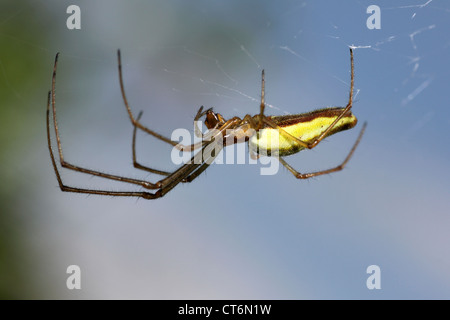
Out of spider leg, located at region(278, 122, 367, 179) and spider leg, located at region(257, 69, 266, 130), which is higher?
spider leg, located at region(257, 69, 266, 130)

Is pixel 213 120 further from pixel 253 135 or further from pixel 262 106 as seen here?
pixel 262 106

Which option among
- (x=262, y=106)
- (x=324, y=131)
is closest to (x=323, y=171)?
(x=324, y=131)

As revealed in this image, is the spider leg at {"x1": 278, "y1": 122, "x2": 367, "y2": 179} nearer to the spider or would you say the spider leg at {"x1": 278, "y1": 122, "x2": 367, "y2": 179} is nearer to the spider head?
the spider

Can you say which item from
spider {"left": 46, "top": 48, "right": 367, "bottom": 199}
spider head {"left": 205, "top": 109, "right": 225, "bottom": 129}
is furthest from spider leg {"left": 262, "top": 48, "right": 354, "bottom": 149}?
spider head {"left": 205, "top": 109, "right": 225, "bottom": 129}

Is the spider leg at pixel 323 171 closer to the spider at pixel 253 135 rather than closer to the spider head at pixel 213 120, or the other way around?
the spider at pixel 253 135

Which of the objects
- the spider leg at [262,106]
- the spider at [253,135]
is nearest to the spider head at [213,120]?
the spider at [253,135]
